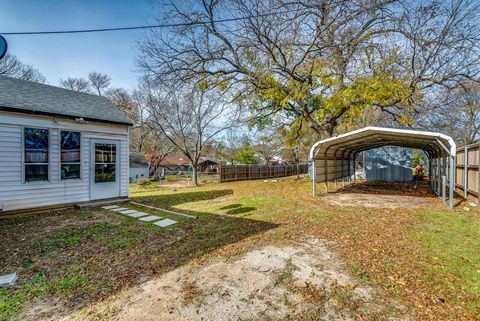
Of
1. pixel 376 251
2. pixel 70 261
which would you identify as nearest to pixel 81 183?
pixel 70 261

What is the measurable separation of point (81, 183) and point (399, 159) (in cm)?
1700

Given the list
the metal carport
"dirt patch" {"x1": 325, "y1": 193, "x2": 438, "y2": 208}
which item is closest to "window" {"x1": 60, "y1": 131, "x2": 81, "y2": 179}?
the metal carport

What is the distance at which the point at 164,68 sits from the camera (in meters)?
10.0

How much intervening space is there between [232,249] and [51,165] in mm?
6363

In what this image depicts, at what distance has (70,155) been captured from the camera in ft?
24.8

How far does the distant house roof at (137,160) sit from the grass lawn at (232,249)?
24804 millimetres

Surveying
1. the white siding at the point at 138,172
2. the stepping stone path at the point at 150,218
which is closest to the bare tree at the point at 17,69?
the white siding at the point at 138,172

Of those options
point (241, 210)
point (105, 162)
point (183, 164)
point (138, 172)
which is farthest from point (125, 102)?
point (241, 210)

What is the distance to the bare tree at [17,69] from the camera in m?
18.4

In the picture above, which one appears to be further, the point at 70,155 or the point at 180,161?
the point at 180,161

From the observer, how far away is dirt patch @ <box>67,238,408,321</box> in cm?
243

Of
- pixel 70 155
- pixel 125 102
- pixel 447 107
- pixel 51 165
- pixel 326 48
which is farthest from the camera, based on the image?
pixel 125 102

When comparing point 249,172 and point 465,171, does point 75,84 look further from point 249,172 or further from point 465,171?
point 465,171

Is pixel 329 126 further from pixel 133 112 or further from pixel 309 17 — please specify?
pixel 133 112
